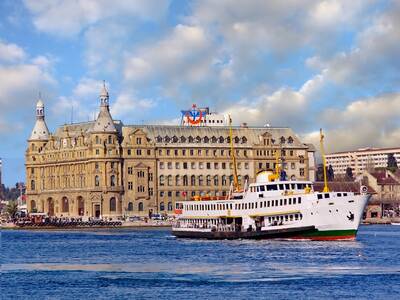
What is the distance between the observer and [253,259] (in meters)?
110

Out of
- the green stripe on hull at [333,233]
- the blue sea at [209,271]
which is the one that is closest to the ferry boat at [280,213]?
the green stripe on hull at [333,233]

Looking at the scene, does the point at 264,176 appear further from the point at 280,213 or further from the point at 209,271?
the point at 209,271

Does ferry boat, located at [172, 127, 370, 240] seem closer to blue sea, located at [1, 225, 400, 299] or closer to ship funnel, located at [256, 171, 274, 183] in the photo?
ship funnel, located at [256, 171, 274, 183]

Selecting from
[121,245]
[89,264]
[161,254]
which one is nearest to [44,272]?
[89,264]

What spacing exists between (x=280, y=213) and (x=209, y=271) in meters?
42.9

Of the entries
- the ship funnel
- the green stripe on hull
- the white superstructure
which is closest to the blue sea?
the green stripe on hull

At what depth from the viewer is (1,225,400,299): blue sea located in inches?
3236

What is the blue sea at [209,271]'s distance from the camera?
8219cm

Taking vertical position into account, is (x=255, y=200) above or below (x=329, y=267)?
above

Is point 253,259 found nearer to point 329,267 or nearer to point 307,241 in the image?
point 329,267

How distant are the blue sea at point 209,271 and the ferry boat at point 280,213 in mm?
2367

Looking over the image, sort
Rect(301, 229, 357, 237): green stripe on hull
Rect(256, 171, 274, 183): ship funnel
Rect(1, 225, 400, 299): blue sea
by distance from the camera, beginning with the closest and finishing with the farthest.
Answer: Rect(1, 225, 400, 299): blue sea, Rect(301, 229, 357, 237): green stripe on hull, Rect(256, 171, 274, 183): ship funnel

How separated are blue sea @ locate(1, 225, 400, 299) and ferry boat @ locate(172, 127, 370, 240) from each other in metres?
2.37

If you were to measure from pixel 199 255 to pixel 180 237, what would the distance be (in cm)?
4361
